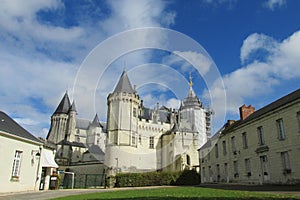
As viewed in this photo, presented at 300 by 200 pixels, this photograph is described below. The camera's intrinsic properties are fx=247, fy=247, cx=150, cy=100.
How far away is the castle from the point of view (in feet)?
137

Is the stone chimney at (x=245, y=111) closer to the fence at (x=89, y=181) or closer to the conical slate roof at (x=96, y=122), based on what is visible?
the fence at (x=89, y=181)

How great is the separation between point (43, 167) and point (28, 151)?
3044 millimetres

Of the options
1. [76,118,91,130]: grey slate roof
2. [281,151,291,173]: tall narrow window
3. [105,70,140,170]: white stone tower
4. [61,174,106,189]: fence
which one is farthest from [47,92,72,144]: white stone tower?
[281,151,291,173]: tall narrow window

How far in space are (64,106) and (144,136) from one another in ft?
100

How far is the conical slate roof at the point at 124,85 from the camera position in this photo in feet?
152

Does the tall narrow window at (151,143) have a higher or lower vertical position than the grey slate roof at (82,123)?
lower

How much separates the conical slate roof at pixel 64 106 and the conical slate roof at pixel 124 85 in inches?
1053

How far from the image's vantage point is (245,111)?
23.5 m

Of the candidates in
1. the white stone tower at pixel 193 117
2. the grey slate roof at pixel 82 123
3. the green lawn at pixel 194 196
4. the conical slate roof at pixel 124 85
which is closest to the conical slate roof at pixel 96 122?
the grey slate roof at pixel 82 123

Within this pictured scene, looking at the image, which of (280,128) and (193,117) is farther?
(193,117)

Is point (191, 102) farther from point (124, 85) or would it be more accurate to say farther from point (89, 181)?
point (89, 181)

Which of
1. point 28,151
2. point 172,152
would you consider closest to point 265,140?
point 28,151

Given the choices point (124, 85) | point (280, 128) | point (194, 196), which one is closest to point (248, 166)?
point (280, 128)

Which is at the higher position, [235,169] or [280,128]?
[280,128]
